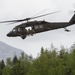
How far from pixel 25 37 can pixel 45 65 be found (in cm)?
5242

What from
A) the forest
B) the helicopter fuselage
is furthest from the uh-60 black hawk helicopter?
the forest

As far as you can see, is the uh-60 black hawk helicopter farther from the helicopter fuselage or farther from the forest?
the forest

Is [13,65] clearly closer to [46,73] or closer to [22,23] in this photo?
[46,73]

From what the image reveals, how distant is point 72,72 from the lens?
10444cm

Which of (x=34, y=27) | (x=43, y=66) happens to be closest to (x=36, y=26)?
(x=34, y=27)

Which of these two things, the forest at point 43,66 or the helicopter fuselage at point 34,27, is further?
the forest at point 43,66

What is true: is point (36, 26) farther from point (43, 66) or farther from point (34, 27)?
point (43, 66)

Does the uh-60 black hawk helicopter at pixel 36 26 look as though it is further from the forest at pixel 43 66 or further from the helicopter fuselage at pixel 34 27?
the forest at pixel 43 66

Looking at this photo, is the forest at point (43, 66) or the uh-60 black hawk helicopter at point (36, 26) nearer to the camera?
the uh-60 black hawk helicopter at point (36, 26)

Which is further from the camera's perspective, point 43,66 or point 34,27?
point 43,66

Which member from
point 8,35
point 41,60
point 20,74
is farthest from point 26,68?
point 8,35

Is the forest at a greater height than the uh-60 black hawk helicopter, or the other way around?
the uh-60 black hawk helicopter

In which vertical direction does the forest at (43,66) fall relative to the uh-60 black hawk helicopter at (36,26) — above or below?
below

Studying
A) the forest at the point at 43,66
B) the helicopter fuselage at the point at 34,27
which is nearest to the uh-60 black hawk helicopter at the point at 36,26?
the helicopter fuselage at the point at 34,27
